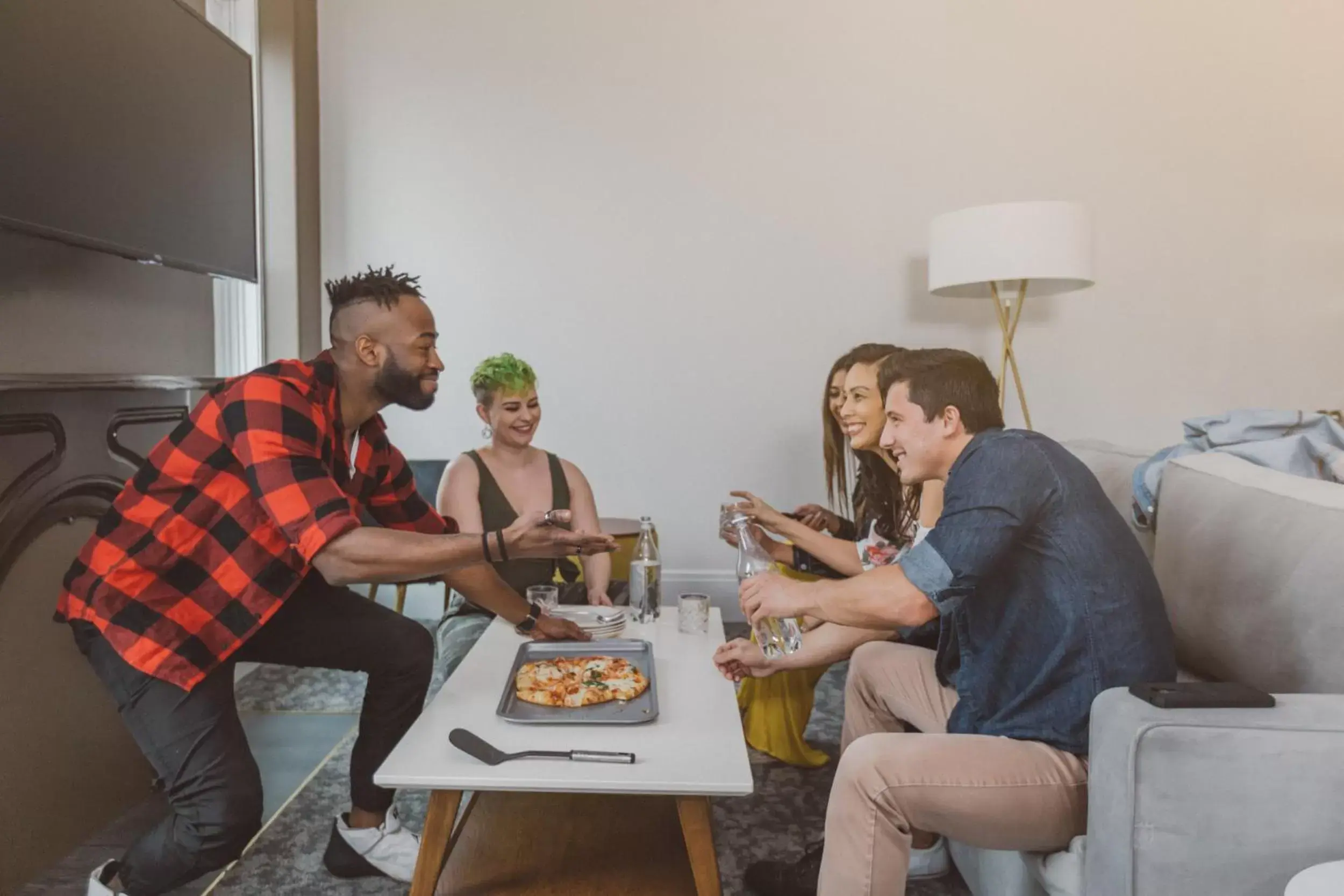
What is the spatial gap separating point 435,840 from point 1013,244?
2.56 meters

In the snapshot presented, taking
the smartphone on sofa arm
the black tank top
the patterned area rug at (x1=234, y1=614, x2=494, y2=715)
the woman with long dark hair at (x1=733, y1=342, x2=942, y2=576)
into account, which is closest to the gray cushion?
the smartphone on sofa arm

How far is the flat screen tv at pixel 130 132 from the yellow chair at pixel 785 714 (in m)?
1.84

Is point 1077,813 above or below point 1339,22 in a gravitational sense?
below

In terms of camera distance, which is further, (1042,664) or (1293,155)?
(1293,155)

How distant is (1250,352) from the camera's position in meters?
3.85

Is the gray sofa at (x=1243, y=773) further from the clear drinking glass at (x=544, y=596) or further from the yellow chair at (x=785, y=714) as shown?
the clear drinking glass at (x=544, y=596)

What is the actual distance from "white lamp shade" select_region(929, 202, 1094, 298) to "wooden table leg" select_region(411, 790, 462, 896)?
2447mm

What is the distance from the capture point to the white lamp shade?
2.97 metres

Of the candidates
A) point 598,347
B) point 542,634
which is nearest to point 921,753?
point 542,634

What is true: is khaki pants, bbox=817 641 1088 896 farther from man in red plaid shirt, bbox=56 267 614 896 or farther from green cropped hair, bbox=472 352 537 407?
green cropped hair, bbox=472 352 537 407

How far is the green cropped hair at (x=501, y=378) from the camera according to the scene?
244cm

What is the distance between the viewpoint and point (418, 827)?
2.05 meters

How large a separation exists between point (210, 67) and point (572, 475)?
57.7 inches

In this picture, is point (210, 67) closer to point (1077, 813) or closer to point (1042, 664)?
point (1042, 664)
